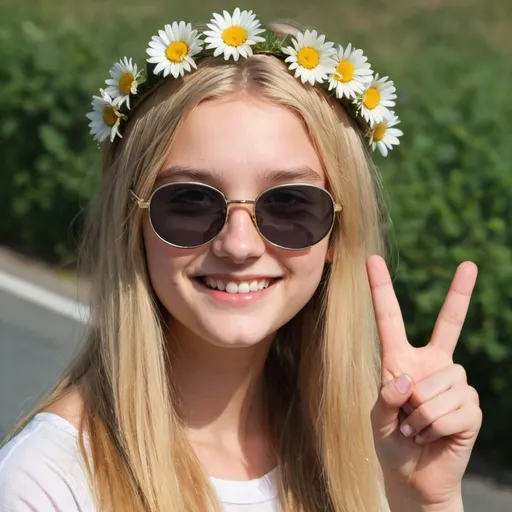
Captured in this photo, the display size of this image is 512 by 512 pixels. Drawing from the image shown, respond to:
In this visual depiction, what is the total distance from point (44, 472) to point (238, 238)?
25.1 inches

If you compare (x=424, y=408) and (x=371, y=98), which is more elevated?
(x=371, y=98)

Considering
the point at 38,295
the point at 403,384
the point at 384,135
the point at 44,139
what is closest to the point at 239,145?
the point at 384,135

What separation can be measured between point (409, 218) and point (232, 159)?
2.40 metres

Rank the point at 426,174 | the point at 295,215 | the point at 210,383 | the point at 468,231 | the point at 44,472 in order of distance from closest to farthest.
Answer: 1. the point at 44,472
2. the point at 295,215
3. the point at 210,383
4. the point at 468,231
5. the point at 426,174

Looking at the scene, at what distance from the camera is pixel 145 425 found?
87.3 inches

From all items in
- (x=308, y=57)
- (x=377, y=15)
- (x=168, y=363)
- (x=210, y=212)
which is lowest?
(x=168, y=363)

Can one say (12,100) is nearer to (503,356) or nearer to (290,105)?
(503,356)

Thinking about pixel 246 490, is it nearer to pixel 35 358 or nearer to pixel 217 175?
pixel 217 175

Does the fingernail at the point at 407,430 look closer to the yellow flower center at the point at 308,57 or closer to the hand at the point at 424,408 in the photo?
the hand at the point at 424,408

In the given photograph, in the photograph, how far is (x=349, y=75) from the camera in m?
2.38

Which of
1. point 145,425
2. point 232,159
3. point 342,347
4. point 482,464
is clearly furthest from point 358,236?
point 482,464

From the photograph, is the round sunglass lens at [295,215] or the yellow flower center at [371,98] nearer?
the round sunglass lens at [295,215]

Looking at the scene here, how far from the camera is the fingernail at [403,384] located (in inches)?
79.7

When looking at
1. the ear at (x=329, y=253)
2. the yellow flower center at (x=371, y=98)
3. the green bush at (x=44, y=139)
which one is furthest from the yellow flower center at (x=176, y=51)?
the green bush at (x=44, y=139)
